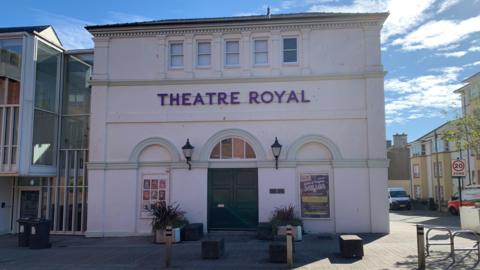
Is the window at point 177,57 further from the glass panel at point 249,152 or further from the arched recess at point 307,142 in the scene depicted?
the arched recess at point 307,142

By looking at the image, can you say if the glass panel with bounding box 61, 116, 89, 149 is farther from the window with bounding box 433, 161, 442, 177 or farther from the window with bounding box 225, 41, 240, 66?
the window with bounding box 433, 161, 442, 177

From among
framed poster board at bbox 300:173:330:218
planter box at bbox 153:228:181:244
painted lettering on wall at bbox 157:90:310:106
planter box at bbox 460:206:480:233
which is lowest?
planter box at bbox 153:228:181:244

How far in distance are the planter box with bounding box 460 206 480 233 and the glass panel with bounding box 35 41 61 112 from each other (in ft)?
57.6

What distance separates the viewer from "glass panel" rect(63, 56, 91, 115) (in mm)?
19953

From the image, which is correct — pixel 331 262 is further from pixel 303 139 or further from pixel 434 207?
pixel 434 207

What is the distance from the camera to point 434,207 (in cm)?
4100

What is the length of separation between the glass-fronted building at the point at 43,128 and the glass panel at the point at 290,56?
878cm

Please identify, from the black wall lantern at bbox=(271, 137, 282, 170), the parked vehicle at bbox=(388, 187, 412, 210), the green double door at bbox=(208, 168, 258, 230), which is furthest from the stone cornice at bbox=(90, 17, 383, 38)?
the parked vehicle at bbox=(388, 187, 412, 210)

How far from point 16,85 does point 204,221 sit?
31.1ft

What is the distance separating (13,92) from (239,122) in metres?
9.33

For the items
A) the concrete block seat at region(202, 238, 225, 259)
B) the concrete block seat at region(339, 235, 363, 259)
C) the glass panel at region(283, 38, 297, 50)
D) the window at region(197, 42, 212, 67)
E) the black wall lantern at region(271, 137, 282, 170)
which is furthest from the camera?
the window at region(197, 42, 212, 67)

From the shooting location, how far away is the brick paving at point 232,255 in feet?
37.9

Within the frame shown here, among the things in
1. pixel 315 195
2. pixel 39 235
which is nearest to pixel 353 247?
pixel 315 195

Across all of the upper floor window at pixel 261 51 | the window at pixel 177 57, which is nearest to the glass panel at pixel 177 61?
the window at pixel 177 57
